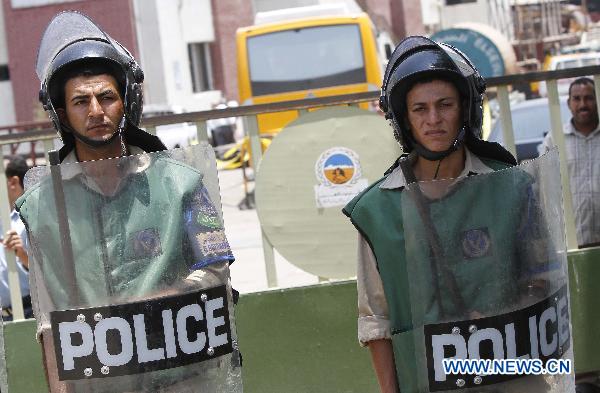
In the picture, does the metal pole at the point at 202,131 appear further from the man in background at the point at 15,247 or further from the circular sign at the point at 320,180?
the man in background at the point at 15,247

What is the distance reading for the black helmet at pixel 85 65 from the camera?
3.63m

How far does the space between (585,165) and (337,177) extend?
1.30 metres

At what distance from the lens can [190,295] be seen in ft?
11.1

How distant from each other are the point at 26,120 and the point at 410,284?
31.4m

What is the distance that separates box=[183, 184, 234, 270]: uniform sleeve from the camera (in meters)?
3.41

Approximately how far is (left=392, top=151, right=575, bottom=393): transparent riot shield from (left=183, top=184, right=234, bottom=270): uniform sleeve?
24.1 inches

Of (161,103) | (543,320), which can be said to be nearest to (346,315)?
(543,320)

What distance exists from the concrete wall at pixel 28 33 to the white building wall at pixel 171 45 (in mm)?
768

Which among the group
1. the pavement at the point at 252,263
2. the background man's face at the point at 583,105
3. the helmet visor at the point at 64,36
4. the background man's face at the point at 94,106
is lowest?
the pavement at the point at 252,263

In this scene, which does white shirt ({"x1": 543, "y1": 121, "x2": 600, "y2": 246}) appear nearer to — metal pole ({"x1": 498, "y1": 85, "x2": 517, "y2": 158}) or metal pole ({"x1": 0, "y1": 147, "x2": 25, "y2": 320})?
metal pole ({"x1": 498, "y1": 85, "x2": 517, "y2": 158})

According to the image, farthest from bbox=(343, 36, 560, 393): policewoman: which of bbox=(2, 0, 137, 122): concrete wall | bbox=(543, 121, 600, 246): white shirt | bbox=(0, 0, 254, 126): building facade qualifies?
bbox=(2, 0, 137, 122): concrete wall

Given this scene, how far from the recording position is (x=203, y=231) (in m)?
3.43

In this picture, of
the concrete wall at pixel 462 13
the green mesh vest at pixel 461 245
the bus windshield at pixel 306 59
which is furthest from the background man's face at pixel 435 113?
the concrete wall at pixel 462 13

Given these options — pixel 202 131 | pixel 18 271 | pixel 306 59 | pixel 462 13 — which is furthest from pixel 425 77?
pixel 462 13
